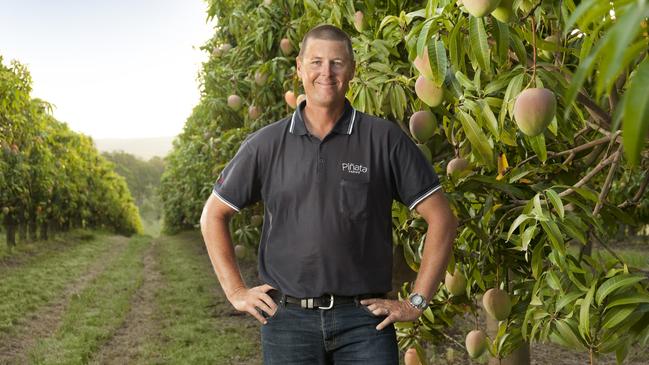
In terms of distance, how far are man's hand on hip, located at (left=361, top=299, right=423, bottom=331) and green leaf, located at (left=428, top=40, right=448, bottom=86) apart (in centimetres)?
58

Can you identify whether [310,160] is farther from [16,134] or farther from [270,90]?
[16,134]

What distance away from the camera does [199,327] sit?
21.9ft

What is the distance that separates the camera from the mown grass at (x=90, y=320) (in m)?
5.67

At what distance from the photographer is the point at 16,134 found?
8938 mm

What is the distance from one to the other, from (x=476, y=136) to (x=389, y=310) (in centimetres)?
51

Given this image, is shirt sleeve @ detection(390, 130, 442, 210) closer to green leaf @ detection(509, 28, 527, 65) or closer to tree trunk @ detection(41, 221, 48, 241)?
green leaf @ detection(509, 28, 527, 65)

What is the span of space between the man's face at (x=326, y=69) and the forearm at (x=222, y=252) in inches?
18.1

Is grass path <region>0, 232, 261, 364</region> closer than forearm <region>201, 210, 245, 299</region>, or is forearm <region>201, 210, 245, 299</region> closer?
forearm <region>201, 210, 245, 299</region>

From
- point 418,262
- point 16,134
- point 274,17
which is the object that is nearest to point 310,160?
point 418,262

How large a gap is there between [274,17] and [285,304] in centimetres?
293

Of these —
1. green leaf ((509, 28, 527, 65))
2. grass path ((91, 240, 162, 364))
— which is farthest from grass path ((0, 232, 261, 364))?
green leaf ((509, 28, 527, 65))

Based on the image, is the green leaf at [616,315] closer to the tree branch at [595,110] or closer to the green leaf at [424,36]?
the tree branch at [595,110]

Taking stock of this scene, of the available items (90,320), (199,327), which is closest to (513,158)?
(199,327)

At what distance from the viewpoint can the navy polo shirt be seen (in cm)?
184
